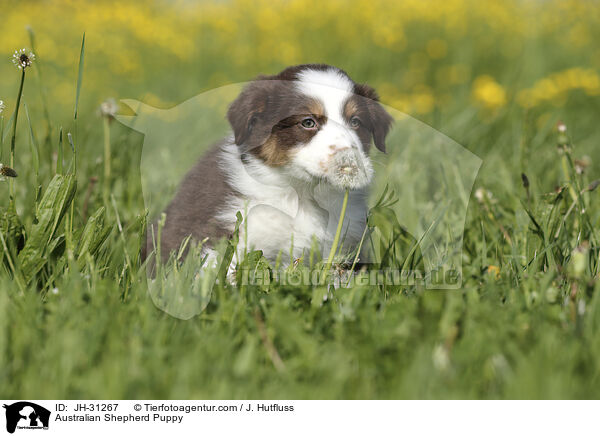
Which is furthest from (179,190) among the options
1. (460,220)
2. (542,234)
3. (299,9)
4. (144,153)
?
(299,9)

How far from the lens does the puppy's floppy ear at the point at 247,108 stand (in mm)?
2594

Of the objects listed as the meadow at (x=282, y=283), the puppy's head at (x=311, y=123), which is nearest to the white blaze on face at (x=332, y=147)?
the puppy's head at (x=311, y=123)

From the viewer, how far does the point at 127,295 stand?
2572 mm

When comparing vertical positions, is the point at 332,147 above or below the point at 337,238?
above

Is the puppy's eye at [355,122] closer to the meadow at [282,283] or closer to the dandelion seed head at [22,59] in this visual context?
the meadow at [282,283]

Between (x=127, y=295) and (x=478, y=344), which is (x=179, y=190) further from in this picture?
(x=478, y=344)

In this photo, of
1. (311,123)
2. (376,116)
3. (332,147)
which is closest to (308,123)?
(311,123)

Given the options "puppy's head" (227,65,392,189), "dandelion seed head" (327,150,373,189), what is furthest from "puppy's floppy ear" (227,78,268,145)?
"dandelion seed head" (327,150,373,189)

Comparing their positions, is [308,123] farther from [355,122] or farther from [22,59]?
[22,59]

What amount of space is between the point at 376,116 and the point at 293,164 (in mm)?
433

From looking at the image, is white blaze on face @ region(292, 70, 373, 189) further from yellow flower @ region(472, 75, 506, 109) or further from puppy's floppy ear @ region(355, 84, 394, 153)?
yellow flower @ region(472, 75, 506, 109)

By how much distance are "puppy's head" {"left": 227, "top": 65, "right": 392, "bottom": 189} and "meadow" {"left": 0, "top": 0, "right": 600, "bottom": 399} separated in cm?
25

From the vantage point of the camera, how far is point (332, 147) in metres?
2.46
